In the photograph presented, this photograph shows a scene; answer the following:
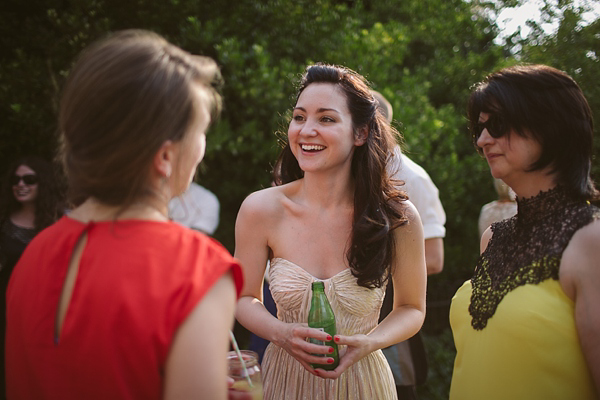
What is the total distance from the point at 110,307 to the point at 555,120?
1688mm

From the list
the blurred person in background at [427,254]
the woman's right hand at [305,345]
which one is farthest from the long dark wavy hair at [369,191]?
the blurred person in background at [427,254]

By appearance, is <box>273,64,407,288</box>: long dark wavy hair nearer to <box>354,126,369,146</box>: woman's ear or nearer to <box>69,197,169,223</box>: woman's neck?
<box>354,126,369,146</box>: woman's ear

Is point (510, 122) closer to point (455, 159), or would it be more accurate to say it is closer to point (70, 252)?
point (70, 252)

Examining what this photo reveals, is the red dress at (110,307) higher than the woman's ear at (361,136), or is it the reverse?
the woman's ear at (361,136)

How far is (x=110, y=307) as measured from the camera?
1.42 meters

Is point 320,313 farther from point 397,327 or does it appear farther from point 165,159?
point 165,159

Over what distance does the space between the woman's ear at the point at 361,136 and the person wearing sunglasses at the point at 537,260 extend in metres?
0.73

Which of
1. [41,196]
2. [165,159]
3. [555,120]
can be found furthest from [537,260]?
[41,196]

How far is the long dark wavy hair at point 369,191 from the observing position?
2.85 metres

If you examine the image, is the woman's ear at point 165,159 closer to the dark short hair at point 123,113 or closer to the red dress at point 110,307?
the dark short hair at point 123,113

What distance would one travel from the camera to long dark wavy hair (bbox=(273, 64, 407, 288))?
2850 millimetres

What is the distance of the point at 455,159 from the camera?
22.6ft

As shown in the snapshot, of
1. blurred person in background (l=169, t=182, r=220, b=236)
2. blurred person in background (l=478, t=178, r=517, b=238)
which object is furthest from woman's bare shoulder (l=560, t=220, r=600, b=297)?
blurred person in background (l=169, t=182, r=220, b=236)

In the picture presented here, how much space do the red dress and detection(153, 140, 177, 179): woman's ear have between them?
143 millimetres
